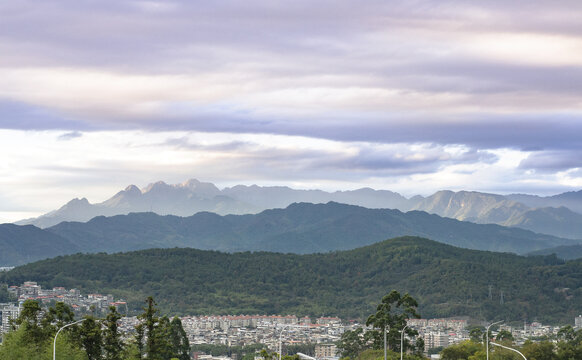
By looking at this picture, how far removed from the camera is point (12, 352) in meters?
72.9

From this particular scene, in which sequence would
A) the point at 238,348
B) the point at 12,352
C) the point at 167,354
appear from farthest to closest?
the point at 238,348, the point at 167,354, the point at 12,352

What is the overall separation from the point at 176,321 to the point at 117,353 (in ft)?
61.2

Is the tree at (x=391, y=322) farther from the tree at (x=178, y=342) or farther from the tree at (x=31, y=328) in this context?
the tree at (x=31, y=328)

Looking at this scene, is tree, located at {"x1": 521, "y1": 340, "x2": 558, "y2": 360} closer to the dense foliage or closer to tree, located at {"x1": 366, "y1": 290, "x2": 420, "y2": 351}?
tree, located at {"x1": 366, "y1": 290, "x2": 420, "y2": 351}

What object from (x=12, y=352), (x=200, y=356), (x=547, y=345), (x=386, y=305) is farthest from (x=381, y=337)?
(x=200, y=356)

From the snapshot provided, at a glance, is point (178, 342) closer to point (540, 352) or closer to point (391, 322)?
point (391, 322)

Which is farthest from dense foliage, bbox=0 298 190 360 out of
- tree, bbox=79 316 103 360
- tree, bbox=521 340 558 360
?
tree, bbox=521 340 558 360

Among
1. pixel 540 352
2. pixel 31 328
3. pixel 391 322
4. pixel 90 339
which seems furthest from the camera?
pixel 391 322

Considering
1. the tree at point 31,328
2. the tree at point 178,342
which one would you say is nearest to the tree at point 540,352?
the tree at point 178,342

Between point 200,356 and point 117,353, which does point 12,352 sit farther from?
point 200,356

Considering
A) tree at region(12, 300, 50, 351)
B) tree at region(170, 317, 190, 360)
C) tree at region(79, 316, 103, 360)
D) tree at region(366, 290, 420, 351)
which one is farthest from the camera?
tree at region(366, 290, 420, 351)

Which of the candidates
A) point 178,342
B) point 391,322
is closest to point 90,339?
point 178,342

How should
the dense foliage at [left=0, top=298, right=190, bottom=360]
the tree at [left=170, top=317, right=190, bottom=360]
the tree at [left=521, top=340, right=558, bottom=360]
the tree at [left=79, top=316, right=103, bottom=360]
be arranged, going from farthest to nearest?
the tree at [left=521, top=340, right=558, bottom=360] → the tree at [left=170, top=317, right=190, bottom=360] → the tree at [left=79, top=316, right=103, bottom=360] → the dense foliage at [left=0, top=298, right=190, bottom=360]

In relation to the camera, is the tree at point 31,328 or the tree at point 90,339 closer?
the tree at point 31,328
